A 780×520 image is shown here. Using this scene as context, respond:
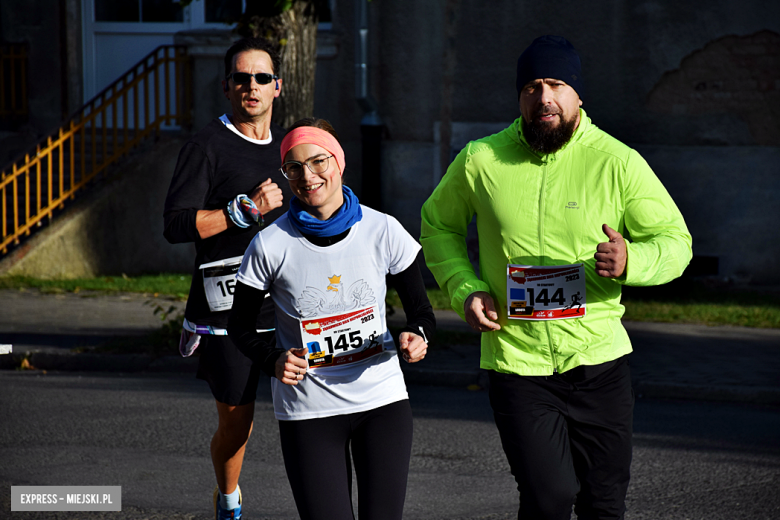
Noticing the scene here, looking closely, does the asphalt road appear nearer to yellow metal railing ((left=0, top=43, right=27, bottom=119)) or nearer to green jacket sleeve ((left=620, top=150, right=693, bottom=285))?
green jacket sleeve ((left=620, top=150, right=693, bottom=285))

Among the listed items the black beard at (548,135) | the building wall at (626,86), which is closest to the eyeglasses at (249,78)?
the black beard at (548,135)

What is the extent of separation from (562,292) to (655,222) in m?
0.39

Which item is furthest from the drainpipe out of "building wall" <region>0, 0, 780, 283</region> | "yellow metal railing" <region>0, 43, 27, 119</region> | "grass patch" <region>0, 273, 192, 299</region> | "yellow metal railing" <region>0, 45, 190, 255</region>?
"yellow metal railing" <region>0, 43, 27, 119</region>

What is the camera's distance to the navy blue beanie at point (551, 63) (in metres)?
3.18

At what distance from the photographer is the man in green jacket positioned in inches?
125

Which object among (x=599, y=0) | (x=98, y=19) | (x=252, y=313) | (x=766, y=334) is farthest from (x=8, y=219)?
(x=252, y=313)

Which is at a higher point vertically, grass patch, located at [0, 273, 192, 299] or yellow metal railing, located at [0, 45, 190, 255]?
yellow metal railing, located at [0, 45, 190, 255]

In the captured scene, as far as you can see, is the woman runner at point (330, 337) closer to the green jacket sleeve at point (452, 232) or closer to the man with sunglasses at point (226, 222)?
the green jacket sleeve at point (452, 232)

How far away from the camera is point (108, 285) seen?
38.3ft

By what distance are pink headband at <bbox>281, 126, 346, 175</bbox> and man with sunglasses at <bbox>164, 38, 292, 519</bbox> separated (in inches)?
24.9

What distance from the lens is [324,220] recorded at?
10.0ft

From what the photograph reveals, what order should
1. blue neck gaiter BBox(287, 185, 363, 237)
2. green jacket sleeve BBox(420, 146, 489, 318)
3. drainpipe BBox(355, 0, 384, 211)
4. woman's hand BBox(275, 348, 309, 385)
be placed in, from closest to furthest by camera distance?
woman's hand BBox(275, 348, 309, 385), blue neck gaiter BBox(287, 185, 363, 237), green jacket sleeve BBox(420, 146, 489, 318), drainpipe BBox(355, 0, 384, 211)

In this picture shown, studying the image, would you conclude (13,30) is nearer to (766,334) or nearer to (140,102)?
(140,102)

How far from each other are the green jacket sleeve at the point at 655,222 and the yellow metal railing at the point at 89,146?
10143mm
